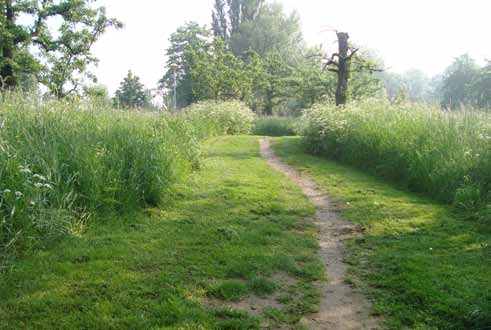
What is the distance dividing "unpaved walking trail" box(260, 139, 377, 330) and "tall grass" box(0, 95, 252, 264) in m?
2.71

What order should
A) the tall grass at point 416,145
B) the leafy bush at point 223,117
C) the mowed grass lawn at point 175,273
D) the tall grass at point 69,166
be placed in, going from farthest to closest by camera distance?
the leafy bush at point 223,117
the tall grass at point 416,145
the tall grass at point 69,166
the mowed grass lawn at point 175,273

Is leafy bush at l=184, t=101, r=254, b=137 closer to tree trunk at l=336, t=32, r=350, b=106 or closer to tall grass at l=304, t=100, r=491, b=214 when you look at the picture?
tall grass at l=304, t=100, r=491, b=214

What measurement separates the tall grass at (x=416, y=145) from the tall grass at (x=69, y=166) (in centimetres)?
493

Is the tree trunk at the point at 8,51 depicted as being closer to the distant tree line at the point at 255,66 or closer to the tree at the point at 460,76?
the distant tree line at the point at 255,66

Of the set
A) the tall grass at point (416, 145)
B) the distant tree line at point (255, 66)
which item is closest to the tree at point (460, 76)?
the distant tree line at point (255, 66)

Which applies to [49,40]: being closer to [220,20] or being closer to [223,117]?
[223,117]

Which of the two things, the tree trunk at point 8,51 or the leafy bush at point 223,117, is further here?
the leafy bush at point 223,117

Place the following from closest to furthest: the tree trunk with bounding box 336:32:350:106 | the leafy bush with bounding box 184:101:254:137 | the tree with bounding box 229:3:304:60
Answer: the tree trunk with bounding box 336:32:350:106, the leafy bush with bounding box 184:101:254:137, the tree with bounding box 229:3:304:60

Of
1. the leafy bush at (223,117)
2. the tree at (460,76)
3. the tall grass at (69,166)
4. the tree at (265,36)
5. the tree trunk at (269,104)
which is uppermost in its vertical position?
the tree at (265,36)

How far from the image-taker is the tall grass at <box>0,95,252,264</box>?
177 inches

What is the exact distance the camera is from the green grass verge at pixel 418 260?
135 inches

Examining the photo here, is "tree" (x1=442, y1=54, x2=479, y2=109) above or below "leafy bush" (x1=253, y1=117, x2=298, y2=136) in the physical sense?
above

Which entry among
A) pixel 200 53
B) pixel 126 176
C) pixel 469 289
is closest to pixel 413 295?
pixel 469 289

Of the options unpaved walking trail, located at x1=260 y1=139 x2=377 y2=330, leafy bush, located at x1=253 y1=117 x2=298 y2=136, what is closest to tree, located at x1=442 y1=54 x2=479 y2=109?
leafy bush, located at x1=253 y1=117 x2=298 y2=136
